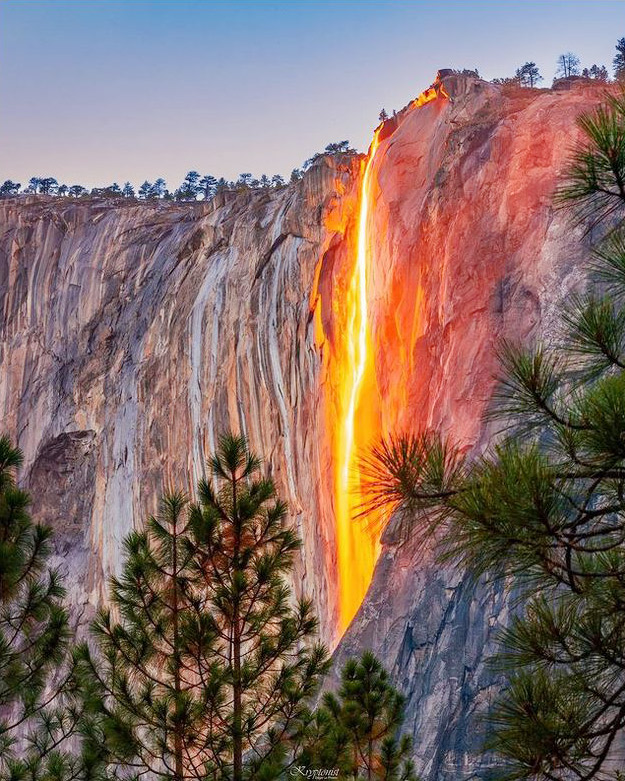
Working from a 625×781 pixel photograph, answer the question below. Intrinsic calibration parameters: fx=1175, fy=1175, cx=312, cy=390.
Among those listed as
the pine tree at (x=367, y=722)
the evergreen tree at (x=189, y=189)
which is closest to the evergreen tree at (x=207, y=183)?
the evergreen tree at (x=189, y=189)

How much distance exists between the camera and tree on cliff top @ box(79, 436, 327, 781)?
1095cm

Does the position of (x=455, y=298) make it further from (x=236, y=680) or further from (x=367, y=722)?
(x=236, y=680)

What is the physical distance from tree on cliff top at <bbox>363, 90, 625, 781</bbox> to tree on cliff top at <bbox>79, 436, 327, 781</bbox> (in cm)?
430

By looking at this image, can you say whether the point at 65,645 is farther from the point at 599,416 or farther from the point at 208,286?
the point at 208,286

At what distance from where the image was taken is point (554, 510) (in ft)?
20.7

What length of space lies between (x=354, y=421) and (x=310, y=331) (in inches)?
133

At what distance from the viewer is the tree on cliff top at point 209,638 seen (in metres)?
11.0

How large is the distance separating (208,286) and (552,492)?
2654 centimetres

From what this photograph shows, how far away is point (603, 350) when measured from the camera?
6.89 meters

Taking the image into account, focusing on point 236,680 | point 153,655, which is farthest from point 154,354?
point 236,680

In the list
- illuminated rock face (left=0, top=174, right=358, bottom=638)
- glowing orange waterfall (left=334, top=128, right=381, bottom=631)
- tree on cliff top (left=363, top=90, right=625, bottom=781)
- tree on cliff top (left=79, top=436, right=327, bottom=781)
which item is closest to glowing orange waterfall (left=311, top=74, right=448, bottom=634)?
glowing orange waterfall (left=334, top=128, right=381, bottom=631)

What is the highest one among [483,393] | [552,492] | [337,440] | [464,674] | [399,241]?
[399,241]

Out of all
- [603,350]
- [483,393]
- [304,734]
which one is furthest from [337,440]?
[603,350]

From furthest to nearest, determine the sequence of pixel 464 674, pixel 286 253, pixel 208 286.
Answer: pixel 208 286, pixel 286 253, pixel 464 674
